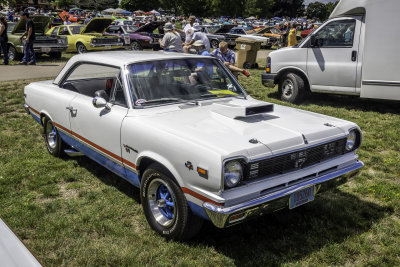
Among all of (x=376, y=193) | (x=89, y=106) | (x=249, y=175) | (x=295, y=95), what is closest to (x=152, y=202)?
(x=249, y=175)

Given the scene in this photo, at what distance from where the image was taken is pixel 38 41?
14.4m

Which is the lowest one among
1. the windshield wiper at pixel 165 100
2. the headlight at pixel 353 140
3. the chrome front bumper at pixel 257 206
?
the chrome front bumper at pixel 257 206

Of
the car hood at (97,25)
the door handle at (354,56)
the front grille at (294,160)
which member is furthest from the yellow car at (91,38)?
the front grille at (294,160)

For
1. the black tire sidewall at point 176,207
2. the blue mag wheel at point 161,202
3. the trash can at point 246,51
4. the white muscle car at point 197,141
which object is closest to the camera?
the white muscle car at point 197,141

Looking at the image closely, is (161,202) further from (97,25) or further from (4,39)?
(97,25)

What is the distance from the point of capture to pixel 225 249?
329 centimetres

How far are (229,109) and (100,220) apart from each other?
1675 millimetres

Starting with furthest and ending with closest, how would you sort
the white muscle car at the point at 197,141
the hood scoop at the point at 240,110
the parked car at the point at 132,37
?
1. the parked car at the point at 132,37
2. the hood scoop at the point at 240,110
3. the white muscle car at the point at 197,141

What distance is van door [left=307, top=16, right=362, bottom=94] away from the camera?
804 centimetres

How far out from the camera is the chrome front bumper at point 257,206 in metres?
2.75

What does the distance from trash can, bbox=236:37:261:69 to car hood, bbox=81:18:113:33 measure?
19.3 feet

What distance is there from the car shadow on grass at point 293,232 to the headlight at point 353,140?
0.71 meters

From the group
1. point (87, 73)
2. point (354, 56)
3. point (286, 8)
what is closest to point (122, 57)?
point (87, 73)

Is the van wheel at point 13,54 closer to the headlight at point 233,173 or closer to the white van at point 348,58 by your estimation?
the white van at point 348,58
